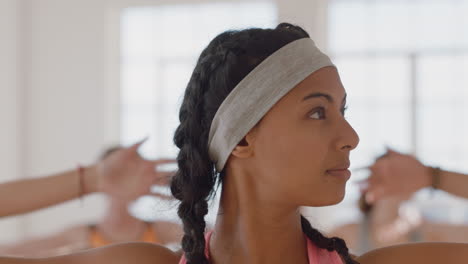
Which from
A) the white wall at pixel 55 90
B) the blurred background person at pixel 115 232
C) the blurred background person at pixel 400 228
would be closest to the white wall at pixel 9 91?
the white wall at pixel 55 90

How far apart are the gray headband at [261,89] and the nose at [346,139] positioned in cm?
15

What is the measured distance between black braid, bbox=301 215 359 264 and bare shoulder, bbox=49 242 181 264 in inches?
12.4

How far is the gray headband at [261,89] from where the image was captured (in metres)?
1.57

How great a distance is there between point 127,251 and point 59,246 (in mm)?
2846

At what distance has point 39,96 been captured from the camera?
7.16 metres

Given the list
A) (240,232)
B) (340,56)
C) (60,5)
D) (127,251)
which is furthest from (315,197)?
(60,5)

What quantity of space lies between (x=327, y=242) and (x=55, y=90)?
5.83 meters

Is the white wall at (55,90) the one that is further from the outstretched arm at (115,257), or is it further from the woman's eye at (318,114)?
the woman's eye at (318,114)

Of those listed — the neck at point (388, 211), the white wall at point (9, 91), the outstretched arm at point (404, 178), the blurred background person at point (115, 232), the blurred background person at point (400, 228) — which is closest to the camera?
the outstretched arm at point (404, 178)

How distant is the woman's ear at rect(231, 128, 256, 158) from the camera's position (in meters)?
1.60

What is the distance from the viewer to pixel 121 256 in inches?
65.9

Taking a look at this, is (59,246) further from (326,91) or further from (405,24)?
(405,24)

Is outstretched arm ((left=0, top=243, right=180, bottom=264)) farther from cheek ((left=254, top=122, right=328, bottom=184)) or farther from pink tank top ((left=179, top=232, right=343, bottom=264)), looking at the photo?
cheek ((left=254, top=122, right=328, bottom=184))

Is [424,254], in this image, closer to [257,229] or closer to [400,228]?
[257,229]
